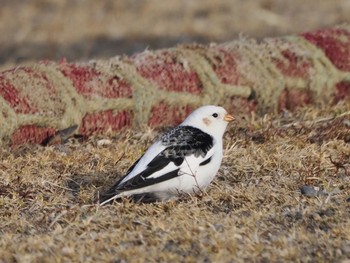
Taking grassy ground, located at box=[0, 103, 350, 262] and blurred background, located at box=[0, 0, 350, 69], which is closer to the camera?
grassy ground, located at box=[0, 103, 350, 262]

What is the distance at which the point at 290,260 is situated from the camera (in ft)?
15.1

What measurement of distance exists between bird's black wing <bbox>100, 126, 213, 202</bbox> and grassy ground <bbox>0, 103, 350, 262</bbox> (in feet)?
0.42

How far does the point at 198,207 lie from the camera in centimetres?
546

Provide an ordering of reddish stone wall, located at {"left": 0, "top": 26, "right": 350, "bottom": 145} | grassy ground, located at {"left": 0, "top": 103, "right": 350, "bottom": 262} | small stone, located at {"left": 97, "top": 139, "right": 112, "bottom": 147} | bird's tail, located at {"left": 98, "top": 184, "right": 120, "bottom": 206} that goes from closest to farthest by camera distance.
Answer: grassy ground, located at {"left": 0, "top": 103, "right": 350, "bottom": 262} → bird's tail, located at {"left": 98, "top": 184, "right": 120, "bottom": 206} → small stone, located at {"left": 97, "top": 139, "right": 112, "bottom": 147} → reddish stone wall, located at {"left": 0, "top": 26, "right": 350, "bottom": 145}

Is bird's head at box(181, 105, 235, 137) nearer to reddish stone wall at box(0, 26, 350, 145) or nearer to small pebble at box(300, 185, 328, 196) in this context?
small pebble at box(300, 185, 328, 196)

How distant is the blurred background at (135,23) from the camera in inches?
497

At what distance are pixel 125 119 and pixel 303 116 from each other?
1.41m

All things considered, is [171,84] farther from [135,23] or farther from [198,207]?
[135,23]

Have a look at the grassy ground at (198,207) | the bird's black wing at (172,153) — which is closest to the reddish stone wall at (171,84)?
the grassy ground at (198,207)

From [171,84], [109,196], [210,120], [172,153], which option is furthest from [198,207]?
[171,84]

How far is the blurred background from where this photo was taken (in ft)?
41.4

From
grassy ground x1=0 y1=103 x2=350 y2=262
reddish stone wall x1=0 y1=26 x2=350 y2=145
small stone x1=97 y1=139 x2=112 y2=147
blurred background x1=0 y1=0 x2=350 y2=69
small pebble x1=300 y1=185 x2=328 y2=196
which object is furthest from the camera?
blurred background x1=0 y1=0 x2=350 y2=69

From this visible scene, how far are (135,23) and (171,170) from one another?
8.06 metres

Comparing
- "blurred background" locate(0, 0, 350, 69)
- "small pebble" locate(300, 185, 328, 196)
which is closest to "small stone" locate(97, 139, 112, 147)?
"small pebble" locate(300, 185, 328, 196)
